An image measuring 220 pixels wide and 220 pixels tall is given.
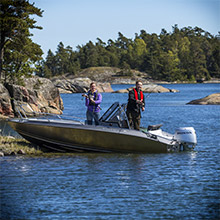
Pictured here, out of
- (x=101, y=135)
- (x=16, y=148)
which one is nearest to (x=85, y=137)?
(x=101, y=135)

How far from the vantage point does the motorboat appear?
1465 cm

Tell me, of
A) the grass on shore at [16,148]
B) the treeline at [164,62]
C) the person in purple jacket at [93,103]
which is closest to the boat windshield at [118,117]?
the person in purple jacket at [93,103]

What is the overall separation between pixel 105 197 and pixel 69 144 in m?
5.04

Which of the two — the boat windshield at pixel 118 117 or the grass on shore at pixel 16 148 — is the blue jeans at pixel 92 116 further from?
the grass on shore at pixel 16 148

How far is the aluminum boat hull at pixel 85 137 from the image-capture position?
14.6 m

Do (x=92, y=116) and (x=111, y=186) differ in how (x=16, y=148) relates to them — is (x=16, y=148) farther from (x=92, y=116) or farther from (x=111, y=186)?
(x=111, y=186)

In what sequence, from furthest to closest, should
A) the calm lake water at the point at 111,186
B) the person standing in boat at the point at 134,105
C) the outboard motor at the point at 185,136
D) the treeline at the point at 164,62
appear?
the treeline at the point at 164,62, the outboard motor at the point at 185,136, the person standing in boat at the point at 134,105, the calm lake water at the point at 111,186

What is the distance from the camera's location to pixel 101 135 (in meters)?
14.6

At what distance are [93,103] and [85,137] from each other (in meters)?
1.07

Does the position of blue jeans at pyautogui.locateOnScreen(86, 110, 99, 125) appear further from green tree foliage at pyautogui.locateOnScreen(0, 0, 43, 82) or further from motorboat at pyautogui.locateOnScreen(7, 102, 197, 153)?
green tree foliage at pyautogui.locateOnScreen(0, 0, 43, 82)

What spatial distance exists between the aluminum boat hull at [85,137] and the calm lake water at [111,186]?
257 mm

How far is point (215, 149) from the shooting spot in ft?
57.7

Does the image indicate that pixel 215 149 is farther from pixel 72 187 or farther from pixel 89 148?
pixel 72 187

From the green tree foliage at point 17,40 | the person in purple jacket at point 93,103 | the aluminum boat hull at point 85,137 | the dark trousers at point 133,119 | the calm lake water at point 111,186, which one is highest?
the green tree foliage at point 17,40
